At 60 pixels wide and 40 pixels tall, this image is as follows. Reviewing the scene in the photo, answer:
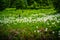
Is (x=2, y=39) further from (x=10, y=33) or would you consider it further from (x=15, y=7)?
(x=15, y=7)

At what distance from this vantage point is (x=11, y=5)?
3166 centimetres

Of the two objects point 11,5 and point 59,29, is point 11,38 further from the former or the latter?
point 11,5

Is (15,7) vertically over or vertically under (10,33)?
under

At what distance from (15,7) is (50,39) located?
2330 cm

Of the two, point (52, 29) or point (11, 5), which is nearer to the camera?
point (52, 29)

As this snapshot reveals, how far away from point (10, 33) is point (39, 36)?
3.67 ft

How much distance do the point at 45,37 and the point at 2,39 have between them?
1.60 meters

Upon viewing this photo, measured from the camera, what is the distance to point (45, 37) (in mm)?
8430

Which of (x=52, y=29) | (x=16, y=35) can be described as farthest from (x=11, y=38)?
(x=52, y=29)

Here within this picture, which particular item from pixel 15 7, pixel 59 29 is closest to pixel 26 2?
pixel 15 7

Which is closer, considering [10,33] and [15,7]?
[10,33]

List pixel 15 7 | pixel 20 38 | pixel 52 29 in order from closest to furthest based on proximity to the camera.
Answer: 1. pixel 20 38
2. pixel 52 29
3. pixel 15 7

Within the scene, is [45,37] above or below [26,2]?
Result: above

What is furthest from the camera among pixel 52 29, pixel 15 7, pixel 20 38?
pixel 15 7
